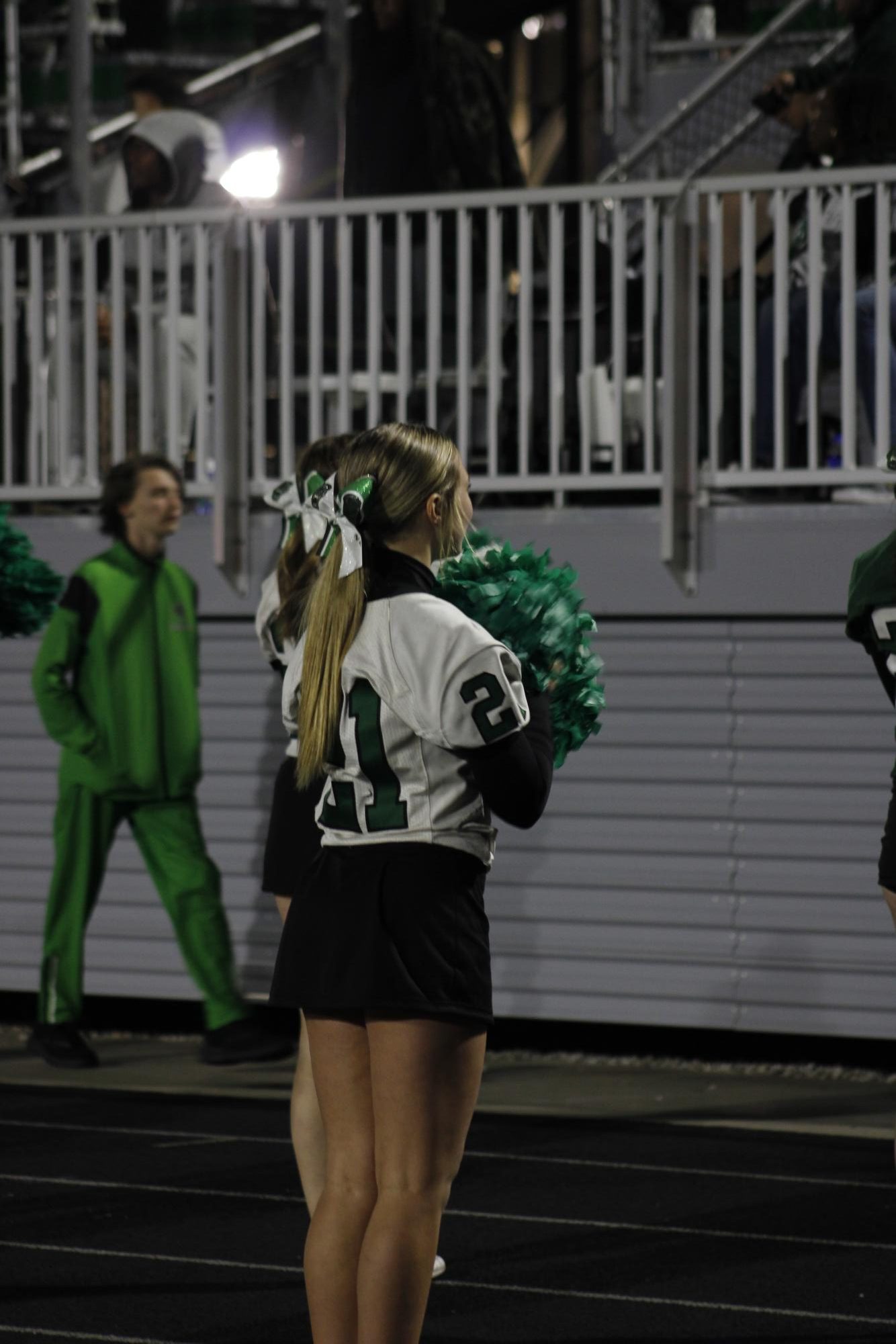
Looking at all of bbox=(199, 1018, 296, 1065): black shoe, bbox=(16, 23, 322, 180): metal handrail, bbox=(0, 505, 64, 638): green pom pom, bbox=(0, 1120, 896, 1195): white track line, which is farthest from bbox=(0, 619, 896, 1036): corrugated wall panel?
bbox=(16, 23, 322, 180): metal handrail

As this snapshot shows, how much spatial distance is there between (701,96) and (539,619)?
8.04 m

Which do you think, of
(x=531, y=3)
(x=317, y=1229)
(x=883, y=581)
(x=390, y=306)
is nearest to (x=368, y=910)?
(x=317, y=1229)

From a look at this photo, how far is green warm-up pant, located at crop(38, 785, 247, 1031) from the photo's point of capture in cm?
812

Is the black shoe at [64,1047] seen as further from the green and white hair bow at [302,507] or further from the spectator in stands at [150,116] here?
the spectator in stands at [150,116]

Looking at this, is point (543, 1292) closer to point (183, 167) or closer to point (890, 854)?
point (890, 854)

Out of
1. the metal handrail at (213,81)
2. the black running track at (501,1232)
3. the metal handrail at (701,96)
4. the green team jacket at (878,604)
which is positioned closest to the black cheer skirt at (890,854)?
the green team jacket at (878,604)

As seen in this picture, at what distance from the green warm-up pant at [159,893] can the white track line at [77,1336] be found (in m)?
3.34

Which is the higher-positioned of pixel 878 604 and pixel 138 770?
pixel 878 604

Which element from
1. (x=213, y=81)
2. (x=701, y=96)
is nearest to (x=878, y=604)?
(x=701, y=96)

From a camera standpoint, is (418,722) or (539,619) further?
(539,619)

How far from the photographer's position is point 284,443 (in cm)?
870

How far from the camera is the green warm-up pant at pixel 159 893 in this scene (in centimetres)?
812

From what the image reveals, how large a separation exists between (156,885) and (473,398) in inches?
96.3

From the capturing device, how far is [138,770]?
8.10 metres
